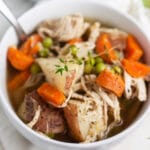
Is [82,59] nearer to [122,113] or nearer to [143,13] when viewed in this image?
[122,113]

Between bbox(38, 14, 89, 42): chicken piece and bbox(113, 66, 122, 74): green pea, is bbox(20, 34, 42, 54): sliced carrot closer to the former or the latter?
bbox(38, 14, 89, 42): chicken piece

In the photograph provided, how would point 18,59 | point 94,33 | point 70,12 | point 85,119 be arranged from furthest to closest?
point 70,12 → point 94,33 → point 18,59 → point 85,119

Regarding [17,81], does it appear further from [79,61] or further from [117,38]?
[117,38]

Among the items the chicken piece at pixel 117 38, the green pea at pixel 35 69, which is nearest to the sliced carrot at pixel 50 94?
the green pea at pixel 35 69

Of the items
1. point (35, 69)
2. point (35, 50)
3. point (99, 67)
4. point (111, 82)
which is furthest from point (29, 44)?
point (111, 82)

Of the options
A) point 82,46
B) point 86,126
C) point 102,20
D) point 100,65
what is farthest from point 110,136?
point 102,20
